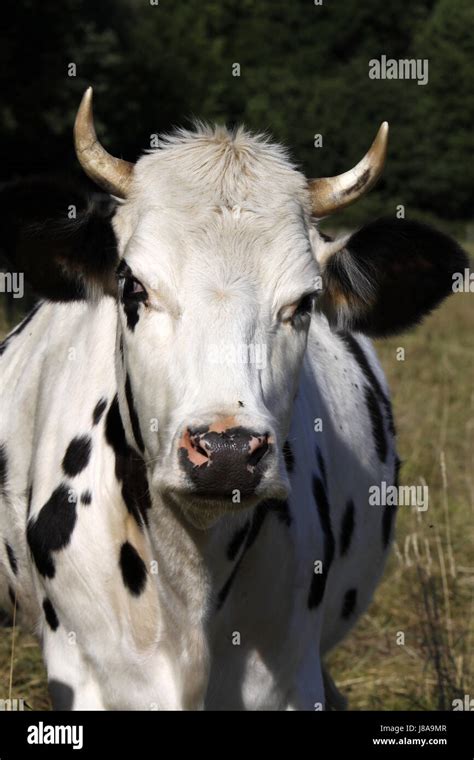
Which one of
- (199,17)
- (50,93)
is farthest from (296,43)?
(50,93)

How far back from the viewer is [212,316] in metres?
3.89

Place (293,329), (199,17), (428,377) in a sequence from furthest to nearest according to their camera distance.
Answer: (199,17) < (428,377) < (293,329)

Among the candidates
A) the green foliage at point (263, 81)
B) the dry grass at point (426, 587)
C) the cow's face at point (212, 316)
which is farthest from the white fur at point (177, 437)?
the green foliage at point (263, 81)

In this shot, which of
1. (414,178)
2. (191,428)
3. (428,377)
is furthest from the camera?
(414,178)

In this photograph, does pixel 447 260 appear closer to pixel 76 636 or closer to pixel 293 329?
pixel 293 329

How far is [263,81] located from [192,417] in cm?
4503

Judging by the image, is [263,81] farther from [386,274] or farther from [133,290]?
[133,290]

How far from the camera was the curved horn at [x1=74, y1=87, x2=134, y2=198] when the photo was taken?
4309mm

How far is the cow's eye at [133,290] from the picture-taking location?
4.08m

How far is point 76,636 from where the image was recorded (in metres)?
4.45

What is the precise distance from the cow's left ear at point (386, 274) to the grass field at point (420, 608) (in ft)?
6.10

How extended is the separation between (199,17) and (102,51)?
21.1m

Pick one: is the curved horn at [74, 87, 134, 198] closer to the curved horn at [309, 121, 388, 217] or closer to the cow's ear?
the cow's ear

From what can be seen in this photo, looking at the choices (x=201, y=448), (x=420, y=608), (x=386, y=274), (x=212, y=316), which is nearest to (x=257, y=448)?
(x=201, y=448)
